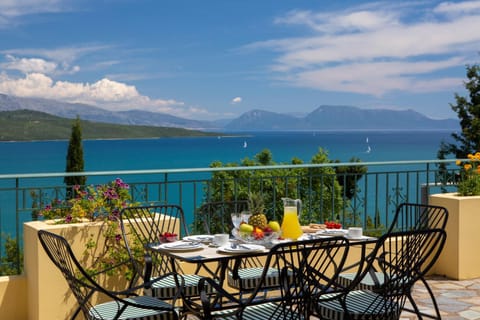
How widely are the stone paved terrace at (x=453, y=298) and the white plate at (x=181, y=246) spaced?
1784 mm

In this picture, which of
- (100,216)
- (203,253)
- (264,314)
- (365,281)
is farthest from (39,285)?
(365,281)

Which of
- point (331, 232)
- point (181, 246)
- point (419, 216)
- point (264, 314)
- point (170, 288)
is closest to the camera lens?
point (264, 314)

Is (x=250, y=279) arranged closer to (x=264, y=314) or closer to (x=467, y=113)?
(x=264, y=314)

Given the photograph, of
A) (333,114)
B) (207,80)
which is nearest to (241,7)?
(207,80)

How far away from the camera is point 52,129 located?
80.9 meters

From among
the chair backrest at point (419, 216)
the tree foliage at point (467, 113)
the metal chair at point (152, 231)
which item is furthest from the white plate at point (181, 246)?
the tree foliage at point (467, 113)

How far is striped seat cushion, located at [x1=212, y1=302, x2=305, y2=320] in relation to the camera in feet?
10.4

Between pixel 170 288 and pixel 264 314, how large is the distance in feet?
2.84

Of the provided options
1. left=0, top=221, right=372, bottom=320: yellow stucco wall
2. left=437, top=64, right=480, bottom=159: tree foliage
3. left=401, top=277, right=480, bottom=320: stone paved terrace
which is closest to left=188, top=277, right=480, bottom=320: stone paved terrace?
left=401, top=277, right=480, bottom=320: stone paved terrace

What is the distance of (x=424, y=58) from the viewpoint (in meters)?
90.2

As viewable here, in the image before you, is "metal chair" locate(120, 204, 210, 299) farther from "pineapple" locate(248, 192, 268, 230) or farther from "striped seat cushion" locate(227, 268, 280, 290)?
"pineapple" locate(248, 192, 268, 230)

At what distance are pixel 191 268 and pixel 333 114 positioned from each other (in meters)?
195

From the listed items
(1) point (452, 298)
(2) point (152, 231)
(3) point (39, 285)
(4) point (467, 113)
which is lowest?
(1) point (452, 298)

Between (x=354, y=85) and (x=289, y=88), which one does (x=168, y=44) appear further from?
(x=354, y=85)
